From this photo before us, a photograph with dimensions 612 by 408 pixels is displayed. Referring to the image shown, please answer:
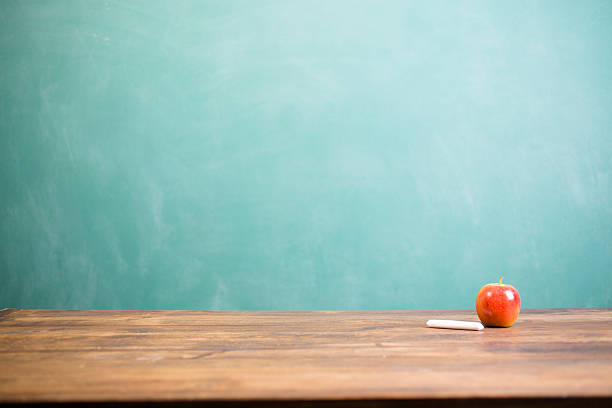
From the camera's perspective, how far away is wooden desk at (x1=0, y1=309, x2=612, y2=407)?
0.68m

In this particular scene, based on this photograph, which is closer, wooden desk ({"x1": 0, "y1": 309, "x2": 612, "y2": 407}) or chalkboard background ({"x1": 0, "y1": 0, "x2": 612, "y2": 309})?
wooden desk ({"x1": 0, "y1": 309, "x2": 612, "y2": 407})

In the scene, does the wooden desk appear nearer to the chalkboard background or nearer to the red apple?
the red apple

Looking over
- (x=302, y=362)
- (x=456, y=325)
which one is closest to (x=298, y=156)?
(x=456, y=325)

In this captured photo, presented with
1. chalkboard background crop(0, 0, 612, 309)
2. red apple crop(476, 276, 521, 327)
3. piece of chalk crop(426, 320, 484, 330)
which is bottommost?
piece of chalk crop(426, 320, 484, 330)

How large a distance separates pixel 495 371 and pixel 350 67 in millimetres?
2115

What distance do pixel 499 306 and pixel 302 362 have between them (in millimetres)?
596

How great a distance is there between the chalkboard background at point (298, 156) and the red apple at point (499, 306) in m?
1.37

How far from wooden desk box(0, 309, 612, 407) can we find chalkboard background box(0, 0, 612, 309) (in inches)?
49.0

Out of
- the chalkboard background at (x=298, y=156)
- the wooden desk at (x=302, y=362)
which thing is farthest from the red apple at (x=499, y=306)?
the chalkboard background at (x=298, y=156)

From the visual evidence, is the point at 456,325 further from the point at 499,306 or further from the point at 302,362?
the point at 302,362

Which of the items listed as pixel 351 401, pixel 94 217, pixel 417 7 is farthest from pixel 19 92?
pixel 351 401

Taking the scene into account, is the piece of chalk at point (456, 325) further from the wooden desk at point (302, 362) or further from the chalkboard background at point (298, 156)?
the chalkboard background at point (298, 156)

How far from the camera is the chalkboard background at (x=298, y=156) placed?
8.54ft

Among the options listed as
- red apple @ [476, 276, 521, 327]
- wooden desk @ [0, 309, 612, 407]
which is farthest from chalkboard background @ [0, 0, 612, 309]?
red apple @ [476, 276, 521, 327]
